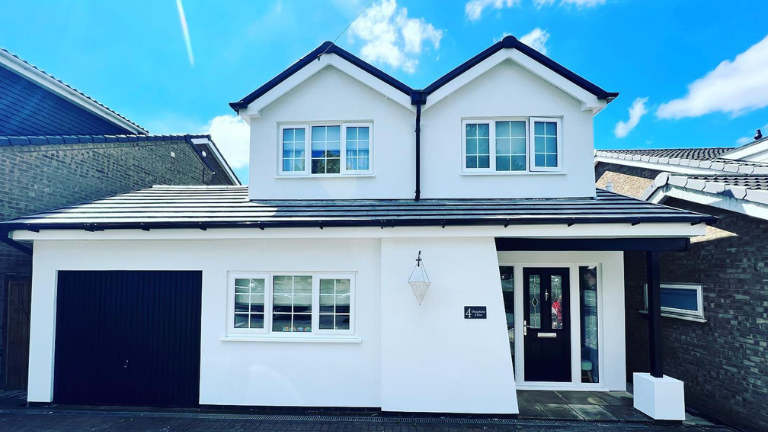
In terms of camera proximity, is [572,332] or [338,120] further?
[338,120]

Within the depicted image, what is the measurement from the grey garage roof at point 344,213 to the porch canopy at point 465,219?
18 mm

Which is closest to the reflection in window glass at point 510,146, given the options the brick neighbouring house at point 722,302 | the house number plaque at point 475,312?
the house number plaque at point 475,312

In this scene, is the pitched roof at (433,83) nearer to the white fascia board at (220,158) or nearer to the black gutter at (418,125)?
the black gutter at (418,125)

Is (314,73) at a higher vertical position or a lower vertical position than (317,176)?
higher

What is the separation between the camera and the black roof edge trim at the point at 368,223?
19.7ft

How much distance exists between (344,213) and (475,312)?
3025 millimetres

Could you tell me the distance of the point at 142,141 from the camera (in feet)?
35.9

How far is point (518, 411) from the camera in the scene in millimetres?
6184

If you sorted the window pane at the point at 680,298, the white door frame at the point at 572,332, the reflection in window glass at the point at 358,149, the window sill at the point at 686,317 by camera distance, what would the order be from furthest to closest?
the reflection in window glass at the point at 358,149
the white door frame at the point at 572,332
the window pane at the point at 680,298
the window sill at the point at 686,317

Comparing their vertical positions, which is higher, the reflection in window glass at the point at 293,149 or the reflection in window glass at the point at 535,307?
the reflection in window glass at the point at 293,149

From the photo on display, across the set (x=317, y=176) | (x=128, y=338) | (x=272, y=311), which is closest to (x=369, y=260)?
(x=272, y=311)

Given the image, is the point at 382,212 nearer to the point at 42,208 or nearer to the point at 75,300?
the point at 75,300

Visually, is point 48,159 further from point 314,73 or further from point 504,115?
point 504,115

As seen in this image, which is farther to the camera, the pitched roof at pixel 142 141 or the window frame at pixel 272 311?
the pitched roof at pixel 142 141
